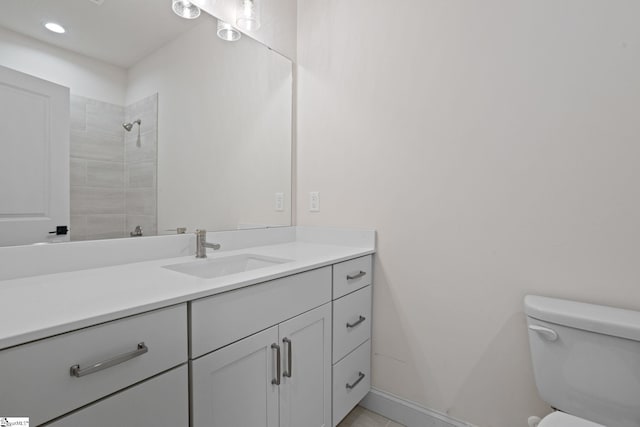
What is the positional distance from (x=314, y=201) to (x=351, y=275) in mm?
596

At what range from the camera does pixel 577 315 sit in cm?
98

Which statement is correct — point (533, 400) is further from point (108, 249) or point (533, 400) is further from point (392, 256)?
point (108, 249)

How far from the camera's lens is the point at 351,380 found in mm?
1440

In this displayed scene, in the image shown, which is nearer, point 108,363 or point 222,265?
point 108,363

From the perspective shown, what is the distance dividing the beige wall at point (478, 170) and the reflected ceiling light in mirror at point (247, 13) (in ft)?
1.35

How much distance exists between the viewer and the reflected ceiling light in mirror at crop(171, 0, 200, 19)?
1.33m

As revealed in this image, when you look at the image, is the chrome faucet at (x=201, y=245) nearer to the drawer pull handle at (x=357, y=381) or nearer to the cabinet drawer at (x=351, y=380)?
the cabinet drawer at (x=351, y=380)

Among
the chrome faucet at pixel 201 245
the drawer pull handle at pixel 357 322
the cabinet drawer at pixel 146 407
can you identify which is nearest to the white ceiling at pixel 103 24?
the chrome faucet at pixel 201 245

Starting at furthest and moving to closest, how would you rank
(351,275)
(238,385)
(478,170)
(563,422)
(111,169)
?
(351,275)
(478,170)
(111,169)
(238,385)
(563,422)

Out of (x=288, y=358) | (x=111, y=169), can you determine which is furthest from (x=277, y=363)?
(x=111, y=169)

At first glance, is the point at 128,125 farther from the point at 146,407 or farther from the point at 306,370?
the point at 306,370

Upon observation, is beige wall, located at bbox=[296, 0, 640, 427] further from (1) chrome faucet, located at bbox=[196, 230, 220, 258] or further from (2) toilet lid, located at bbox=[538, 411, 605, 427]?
(1) chrome faucet, located at bbox=[196, 230, 220, 258]

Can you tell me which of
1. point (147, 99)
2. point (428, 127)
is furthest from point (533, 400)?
point (147, 99)

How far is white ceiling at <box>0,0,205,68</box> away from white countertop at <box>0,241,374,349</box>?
30.9 inches
